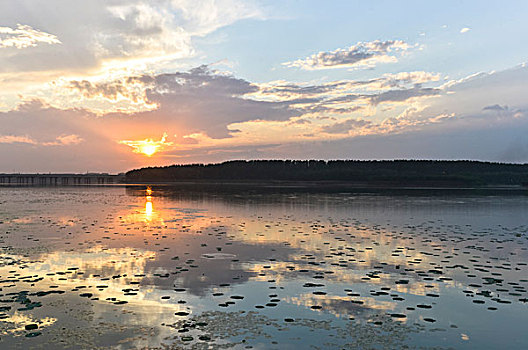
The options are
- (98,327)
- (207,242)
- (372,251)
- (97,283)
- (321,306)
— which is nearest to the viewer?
(98,327)

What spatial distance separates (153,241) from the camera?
25.6 meters

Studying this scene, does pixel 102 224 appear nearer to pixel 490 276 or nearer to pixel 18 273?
pixel 18 273

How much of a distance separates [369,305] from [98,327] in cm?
796

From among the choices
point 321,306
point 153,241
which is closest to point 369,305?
point 321,306

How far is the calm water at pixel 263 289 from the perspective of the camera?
34.8 ft

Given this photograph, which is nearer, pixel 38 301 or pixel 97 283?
pixel 38 301

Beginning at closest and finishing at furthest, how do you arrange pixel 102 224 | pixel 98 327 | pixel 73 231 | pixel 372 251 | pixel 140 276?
pixel 98 327 < pixel 140 276 < pixel 372 251 < pixel 73 231 < pixel 102 224

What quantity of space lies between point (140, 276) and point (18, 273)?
499 cm

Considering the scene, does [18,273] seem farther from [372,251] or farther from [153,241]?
[372,251]

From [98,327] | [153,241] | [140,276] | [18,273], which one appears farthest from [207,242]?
[98,327]

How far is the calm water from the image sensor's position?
417 inches

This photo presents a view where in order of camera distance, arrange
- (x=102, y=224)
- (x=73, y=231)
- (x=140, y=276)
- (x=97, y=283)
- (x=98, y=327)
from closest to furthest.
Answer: (x=98, y=327) → (x=97, y=283) → (x=140, y=276) → (x=73, y=231) → (x=102, y=224)

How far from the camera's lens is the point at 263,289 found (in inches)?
594

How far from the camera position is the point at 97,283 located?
15680 mm
